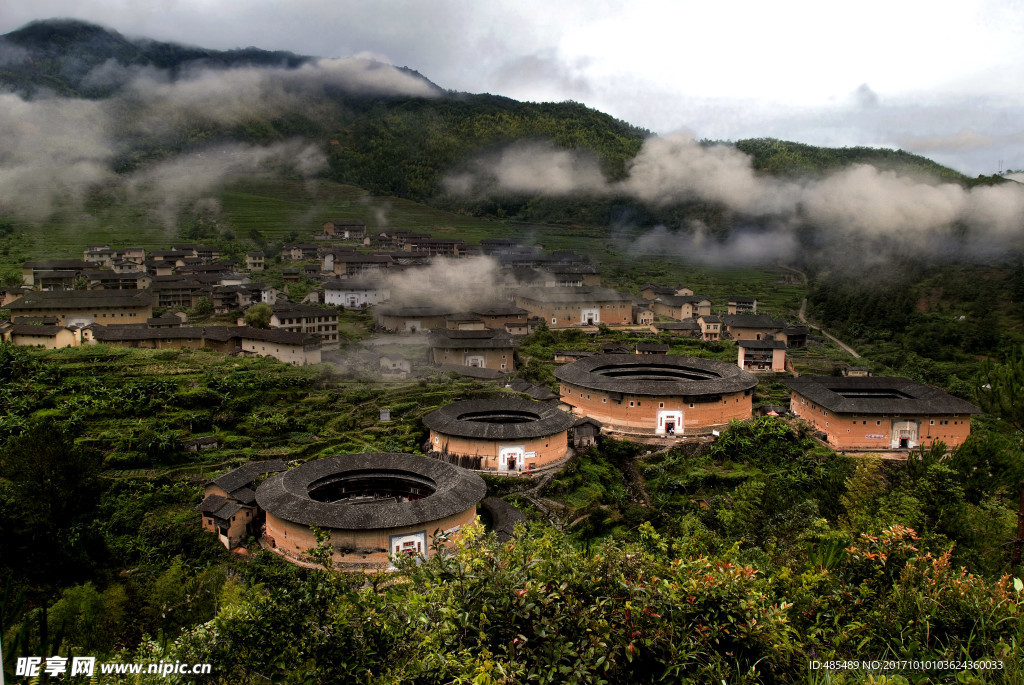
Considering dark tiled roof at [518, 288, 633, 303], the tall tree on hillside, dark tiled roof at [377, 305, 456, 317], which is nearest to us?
the tall tree on hillside

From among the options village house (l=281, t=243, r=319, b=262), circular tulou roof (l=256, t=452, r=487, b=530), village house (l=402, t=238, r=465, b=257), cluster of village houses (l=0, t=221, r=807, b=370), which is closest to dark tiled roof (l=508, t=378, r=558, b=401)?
cluster of village houses (l=0, t=221, r=807, b=370)

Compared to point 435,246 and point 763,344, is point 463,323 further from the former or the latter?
point 435,246

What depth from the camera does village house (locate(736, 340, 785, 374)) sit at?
38969 mm

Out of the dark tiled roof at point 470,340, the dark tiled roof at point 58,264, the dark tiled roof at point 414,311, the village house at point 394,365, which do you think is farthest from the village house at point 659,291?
the dark tiled roof at point 58,264

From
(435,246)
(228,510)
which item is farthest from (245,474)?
(435,246)

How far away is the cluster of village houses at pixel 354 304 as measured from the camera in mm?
33531

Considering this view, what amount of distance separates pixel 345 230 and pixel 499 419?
4980 centimetres

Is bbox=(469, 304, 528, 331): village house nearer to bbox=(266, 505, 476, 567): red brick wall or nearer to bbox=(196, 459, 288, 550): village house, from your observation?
bbox=(196, 459, 288, 550): village house

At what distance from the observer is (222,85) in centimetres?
11712

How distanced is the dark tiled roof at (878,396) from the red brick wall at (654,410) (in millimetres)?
3611

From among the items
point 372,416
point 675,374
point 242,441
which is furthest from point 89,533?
point 675,374

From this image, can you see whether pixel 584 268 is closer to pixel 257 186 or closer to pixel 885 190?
pixel 885 190

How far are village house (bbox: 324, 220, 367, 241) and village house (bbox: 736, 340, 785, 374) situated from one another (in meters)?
43.8

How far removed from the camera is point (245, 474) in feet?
64.4
